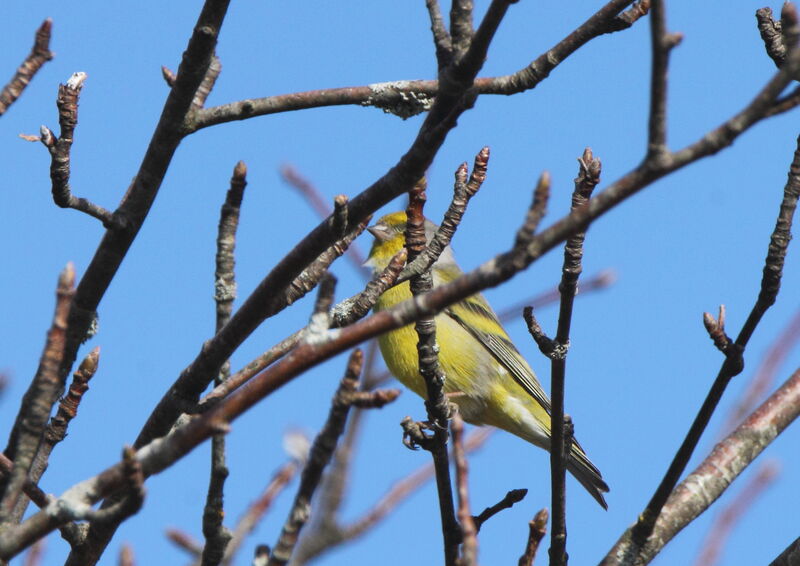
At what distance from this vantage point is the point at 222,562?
293 cm

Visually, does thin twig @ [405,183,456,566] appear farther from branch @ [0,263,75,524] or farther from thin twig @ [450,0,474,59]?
branch @ [0,263,75,524]

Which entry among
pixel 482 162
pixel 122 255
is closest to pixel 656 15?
pixel 482 162

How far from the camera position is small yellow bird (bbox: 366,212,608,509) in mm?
6480

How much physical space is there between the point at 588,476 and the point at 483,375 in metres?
1.01

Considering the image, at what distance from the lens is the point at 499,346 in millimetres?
7215

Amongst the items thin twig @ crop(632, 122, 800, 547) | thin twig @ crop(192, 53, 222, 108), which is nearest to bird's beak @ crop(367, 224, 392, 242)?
thin twig @ crop(192, 53, 222, 108)

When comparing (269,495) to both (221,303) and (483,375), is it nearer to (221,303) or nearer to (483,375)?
(221,303)

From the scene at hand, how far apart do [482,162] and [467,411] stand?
3717 mm

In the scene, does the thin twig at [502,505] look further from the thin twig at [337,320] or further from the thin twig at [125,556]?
the thin twig at [125,556]

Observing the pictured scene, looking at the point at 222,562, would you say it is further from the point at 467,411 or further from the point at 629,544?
the point at 467,411

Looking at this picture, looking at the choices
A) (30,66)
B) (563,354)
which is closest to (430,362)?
(563,354)

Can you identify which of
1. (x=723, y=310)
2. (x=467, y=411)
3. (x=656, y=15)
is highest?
Answer: (x=467, y=411)

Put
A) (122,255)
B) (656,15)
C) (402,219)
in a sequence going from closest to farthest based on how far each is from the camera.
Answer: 1. (656,15)
2. (122,255)
3. (402,219)

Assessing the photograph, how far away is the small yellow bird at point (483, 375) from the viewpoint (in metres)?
6.48
